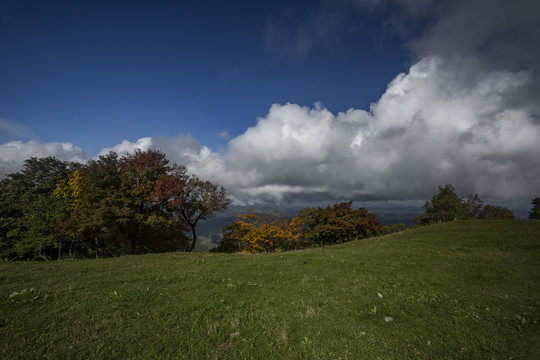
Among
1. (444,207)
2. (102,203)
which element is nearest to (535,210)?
(444,207)

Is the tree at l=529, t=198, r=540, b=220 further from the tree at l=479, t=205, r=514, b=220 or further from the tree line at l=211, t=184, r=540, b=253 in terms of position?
the tree line at l=211, t=184, r=540, b=253

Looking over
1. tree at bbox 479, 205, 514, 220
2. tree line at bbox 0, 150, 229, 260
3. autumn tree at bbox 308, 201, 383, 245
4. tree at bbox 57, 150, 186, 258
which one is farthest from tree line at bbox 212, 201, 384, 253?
tree at bbox 479, 205, 514, 220

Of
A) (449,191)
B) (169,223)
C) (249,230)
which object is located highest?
(449,191)

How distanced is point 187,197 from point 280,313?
2686 cm

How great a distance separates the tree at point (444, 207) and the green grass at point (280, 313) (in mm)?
47794

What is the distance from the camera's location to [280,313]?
7047mm

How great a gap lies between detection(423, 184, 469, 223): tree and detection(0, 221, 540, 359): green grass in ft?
157

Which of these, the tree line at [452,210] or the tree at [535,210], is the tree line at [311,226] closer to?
the tree line at [452,210]

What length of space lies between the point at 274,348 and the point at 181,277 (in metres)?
7.21

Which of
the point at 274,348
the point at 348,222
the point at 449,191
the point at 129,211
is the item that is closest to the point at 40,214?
the point at 129,211

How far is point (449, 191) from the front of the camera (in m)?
55.1

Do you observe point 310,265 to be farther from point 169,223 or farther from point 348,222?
point 348,222

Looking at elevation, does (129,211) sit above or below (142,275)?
above

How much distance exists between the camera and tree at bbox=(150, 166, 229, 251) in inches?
1044
